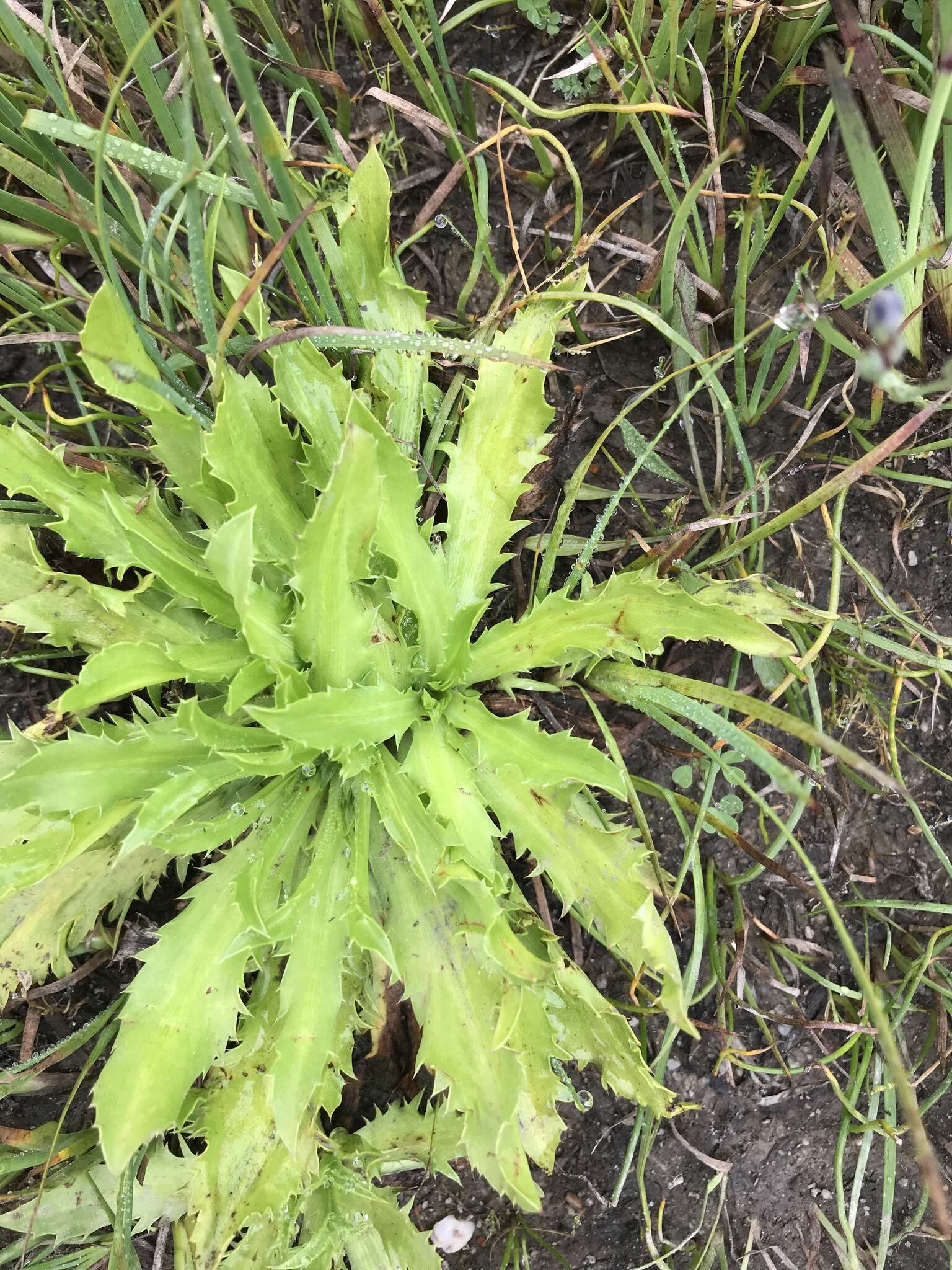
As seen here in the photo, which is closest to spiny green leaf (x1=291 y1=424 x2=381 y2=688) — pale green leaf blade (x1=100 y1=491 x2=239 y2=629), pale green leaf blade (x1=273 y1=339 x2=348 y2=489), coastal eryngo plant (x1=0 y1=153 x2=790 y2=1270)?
coastal eryngo plant (x1=0 y1=153 x2=790 y2=1270)

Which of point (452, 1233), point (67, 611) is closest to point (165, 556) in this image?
point (67, 611)

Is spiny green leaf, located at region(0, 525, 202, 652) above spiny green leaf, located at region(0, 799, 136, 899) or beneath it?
above

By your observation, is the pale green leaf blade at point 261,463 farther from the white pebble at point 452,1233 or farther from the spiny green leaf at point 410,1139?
the white pebble at point 452,1233

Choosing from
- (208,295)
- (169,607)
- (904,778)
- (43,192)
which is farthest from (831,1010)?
(43,192)

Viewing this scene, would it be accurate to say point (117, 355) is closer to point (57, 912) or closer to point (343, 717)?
point (343, 717)

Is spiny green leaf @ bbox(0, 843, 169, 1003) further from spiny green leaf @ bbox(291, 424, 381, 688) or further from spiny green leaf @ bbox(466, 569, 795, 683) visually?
spiny green leaf @ bbox(466, 569, 795, 683)

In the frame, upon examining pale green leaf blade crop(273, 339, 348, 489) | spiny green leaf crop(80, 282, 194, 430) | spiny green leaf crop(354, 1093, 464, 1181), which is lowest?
spiny green leaf crop(354, 1093, 464, 1181)

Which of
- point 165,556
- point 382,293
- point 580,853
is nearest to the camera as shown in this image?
point 165,556
